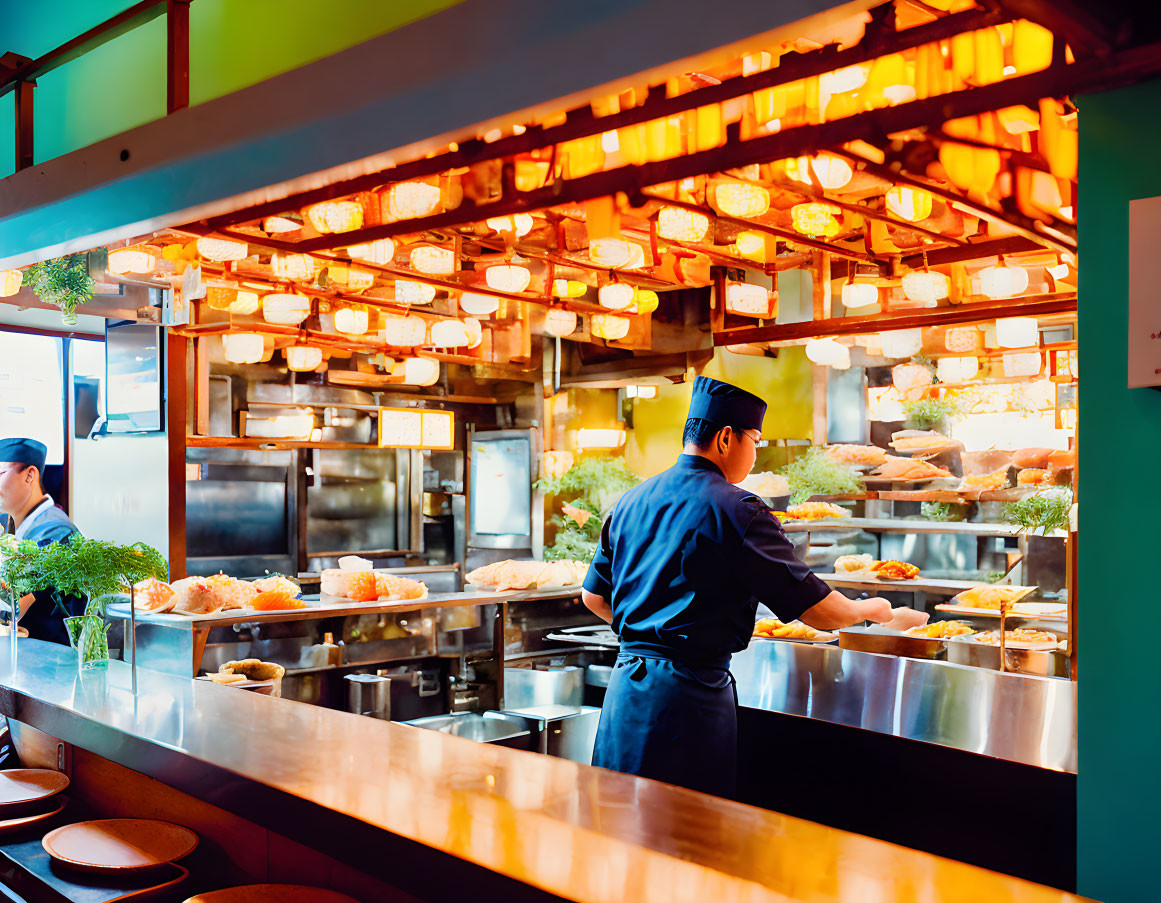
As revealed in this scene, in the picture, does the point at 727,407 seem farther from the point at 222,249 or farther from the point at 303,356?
the point at 303,356

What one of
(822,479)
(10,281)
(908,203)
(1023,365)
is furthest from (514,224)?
(822,479)

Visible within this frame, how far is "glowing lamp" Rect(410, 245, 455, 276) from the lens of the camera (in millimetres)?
4941

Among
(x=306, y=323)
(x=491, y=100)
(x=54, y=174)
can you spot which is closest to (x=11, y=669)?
(x=54, y=174)

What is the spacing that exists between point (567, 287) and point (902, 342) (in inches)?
78.7

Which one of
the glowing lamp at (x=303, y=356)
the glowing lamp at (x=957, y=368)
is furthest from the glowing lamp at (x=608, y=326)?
the glowing lamp at (x=957, y=368)

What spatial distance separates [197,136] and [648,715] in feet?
7.47

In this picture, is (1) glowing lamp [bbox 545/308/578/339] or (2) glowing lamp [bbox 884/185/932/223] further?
(1) glowing lamp [bbox 545/308/578/339]

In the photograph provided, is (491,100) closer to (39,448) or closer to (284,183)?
(284,183)

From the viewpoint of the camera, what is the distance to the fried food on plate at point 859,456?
8.38m

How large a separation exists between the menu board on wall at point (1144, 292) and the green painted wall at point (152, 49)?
220 centimetres

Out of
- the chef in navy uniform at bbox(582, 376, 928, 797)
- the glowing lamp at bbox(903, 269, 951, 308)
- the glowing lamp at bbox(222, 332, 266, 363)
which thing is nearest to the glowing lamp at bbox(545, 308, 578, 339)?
the glowing lamp at bbox(222, 332, 266, 363)

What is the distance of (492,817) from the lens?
1.91 metres

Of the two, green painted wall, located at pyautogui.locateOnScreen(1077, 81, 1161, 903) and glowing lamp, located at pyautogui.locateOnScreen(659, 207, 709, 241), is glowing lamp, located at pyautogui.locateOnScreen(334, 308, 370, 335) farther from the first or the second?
green painted wall, located at pyautogui.locateOnScreen(1077, 81, 1161, 903)

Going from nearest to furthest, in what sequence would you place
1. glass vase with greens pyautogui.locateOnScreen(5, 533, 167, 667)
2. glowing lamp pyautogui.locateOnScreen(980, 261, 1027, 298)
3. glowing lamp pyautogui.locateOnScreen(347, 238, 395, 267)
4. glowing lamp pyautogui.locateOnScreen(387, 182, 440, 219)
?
glass vase with greens pyautogui.locateOnScreen(5, 533, 167, 667) < glowing lamp pyautogui.locateOnScreen(387, 182, 440, 219) < glowing lamp pyautogui.locateOnScreen(980, 261, 1027, 298) < glowing lamp pyautogui.locateOnScreen(347, 238, 395, 267)
